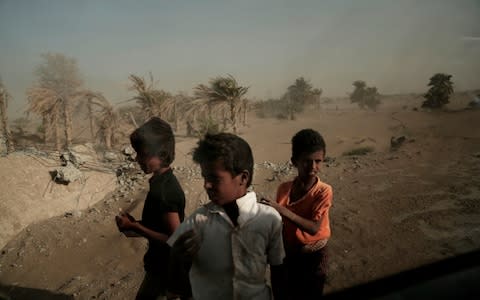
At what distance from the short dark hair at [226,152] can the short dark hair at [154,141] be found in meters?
0.54

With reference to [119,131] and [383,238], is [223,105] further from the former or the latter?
[383,238]

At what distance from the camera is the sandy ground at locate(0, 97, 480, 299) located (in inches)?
142

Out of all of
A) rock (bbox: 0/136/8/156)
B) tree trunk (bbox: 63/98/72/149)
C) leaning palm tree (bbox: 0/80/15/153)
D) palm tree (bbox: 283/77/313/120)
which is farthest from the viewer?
palm tree (bbox: 283/77/313/120)

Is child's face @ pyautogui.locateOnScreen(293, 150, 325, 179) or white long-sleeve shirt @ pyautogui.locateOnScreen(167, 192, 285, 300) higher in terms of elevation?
child's face @ pyautogui.locateOnScreen(293, 150, 325, 179)

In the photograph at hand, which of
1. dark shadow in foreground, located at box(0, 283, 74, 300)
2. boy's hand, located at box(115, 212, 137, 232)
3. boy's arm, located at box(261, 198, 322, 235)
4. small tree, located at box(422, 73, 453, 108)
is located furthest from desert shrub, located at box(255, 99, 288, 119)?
boy's hand, located at box(115, 212, 137, 232)

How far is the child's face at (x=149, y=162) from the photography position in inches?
73.3

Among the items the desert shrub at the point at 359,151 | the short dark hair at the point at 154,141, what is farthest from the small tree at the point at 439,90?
the short dark hair at the point at 154,141

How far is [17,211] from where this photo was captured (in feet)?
16.6

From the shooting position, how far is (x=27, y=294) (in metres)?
3.69

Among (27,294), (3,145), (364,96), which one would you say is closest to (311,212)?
(27,294)

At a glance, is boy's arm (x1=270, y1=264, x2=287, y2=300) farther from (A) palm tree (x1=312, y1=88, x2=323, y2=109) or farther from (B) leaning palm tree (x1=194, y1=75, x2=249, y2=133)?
(A) palm tree (x1=312, y1=88, x2=323, y2=109)

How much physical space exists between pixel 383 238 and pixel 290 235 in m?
2.73

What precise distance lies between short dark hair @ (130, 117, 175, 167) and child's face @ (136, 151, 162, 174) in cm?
2

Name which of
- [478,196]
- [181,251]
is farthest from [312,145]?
[478,196]
